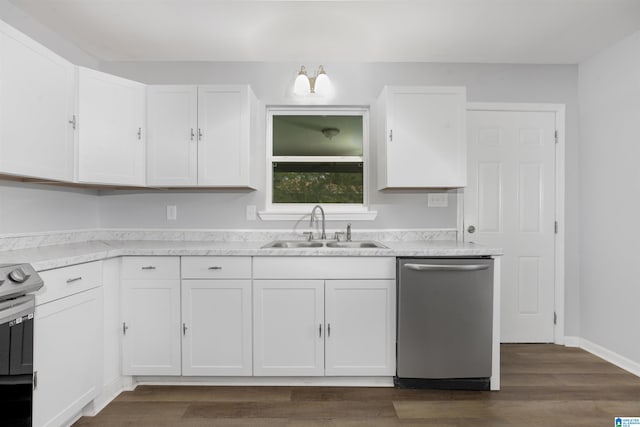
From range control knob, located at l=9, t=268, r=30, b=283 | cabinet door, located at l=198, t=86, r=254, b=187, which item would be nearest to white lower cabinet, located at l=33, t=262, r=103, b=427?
range control knob, located at l=9, t=268, r=30, b=283

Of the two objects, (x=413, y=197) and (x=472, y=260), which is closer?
(x=472, y=260)

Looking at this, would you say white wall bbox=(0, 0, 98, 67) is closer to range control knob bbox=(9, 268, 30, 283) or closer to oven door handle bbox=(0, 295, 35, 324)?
range control knob bbox=(9, 268, 30, 283)

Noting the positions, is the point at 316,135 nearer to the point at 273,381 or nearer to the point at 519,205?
the point at 519,205

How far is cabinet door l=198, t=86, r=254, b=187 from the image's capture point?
2631 millimetres

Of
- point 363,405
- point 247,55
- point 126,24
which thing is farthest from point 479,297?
point 126,24

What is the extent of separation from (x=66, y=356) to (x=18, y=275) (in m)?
0.59

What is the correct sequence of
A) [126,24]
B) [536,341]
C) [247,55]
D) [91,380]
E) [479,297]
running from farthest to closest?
[536,341], [247,55], [126,24], [479,297], [91,380]

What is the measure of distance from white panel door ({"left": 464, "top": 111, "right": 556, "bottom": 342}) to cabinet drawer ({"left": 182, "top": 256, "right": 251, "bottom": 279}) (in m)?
1.93

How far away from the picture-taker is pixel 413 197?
3.05m

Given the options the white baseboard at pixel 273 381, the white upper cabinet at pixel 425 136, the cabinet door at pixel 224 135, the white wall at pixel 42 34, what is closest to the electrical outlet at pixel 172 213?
the cabinet door at pixel 224 135

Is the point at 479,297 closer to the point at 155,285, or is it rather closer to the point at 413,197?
the point at 413,197

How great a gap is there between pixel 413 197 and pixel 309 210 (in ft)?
2.91

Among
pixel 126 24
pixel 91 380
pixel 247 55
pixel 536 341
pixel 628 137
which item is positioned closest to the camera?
pixel 91 380

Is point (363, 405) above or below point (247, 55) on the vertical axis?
below
